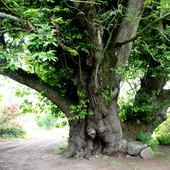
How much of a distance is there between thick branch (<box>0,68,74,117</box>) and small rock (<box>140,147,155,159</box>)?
104 inches

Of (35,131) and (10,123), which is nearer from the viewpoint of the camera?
(10,123)

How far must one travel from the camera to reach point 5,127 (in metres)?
10.6

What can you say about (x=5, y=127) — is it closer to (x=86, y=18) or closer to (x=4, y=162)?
(x=4, y=162)

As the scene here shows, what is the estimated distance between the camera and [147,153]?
15.9 feet

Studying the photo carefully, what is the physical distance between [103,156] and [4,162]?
311cm

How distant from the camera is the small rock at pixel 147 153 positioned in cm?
479

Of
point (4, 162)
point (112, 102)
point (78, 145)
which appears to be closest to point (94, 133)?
point (78, 145)

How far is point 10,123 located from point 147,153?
9.56 meters

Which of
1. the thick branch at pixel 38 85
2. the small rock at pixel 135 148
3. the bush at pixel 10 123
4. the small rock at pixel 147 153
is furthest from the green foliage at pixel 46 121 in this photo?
the small rock at pixel 147 153

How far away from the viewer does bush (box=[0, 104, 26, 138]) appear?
409 inches

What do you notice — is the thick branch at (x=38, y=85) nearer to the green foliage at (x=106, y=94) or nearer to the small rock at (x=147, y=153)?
the green foliage at (x=106, y=94)

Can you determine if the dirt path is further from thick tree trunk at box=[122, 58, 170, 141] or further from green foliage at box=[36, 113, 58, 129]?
green foliage at box=[36, 113, 58, 129]

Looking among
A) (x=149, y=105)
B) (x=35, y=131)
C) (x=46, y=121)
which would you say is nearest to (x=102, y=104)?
(x=149, y=105)

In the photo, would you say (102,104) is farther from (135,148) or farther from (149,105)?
(149,105)
